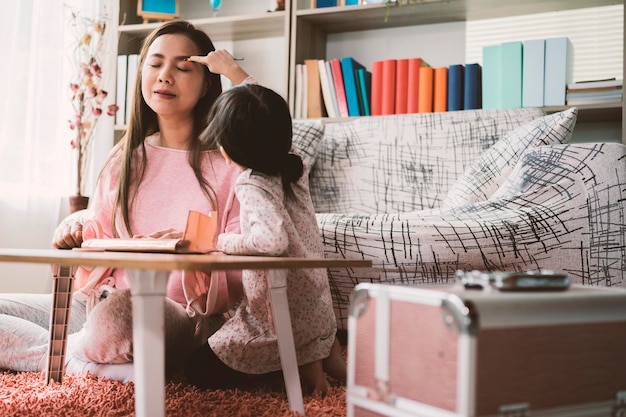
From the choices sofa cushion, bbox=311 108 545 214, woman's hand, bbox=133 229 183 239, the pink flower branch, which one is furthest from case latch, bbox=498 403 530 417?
the pink flower branch

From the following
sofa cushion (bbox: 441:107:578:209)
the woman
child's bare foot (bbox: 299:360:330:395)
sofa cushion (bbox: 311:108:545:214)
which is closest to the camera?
child's bare foot (bbox: 299:360:330:395)

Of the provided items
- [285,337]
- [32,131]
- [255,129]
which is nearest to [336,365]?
[285,337]

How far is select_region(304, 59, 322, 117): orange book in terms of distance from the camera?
9.30 feet

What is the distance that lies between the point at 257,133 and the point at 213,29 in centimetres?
206

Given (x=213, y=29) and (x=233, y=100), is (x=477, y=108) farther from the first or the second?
(x=233, y=100)

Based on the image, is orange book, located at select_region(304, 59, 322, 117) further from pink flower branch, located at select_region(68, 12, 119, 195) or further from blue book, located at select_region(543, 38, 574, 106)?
blue book, located at select_region(543, 38, 574, 106)

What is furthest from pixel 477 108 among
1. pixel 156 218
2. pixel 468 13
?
pixel 156 218

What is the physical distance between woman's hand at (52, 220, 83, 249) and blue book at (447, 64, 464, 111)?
164 cm

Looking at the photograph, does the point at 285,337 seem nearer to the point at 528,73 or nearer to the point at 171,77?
the point at 171,77

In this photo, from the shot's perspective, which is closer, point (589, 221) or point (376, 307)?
point (376, 307)

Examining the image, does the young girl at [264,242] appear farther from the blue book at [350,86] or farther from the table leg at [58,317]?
the blue book at [350,86]

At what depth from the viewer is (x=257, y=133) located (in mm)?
1246

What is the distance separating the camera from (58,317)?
4.76 ft

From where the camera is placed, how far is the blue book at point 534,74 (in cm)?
250
